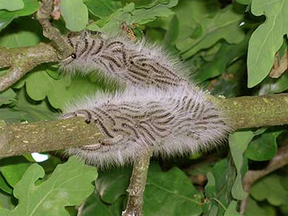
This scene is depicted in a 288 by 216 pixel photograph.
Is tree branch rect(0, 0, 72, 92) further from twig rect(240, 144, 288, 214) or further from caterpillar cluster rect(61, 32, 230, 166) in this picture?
twig rect(240, 144, 288, 214)

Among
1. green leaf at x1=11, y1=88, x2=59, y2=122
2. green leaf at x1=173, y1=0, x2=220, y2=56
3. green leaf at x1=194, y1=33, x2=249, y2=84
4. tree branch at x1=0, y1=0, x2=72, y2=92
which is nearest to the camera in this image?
tree branch at x1=0, y1=0, x2=72, y2=92

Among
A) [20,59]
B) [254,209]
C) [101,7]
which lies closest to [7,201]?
[20,59]

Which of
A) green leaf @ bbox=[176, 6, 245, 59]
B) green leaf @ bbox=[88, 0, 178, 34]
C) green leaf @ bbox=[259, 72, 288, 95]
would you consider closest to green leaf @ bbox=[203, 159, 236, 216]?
green leaf @ bbox=[259, 72, 288, 95]

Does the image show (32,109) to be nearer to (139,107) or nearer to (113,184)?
(113,184)

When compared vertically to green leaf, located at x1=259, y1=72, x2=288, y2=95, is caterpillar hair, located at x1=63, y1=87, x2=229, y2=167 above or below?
below

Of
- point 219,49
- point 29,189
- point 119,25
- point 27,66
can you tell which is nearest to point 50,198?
point 29,189

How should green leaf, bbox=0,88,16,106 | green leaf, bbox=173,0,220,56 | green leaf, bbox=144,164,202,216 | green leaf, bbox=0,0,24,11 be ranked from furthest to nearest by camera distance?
green leaf, bbox=173,0,220,56 < green leaf, bbox=144,164,202,216 < green leaf, bbox=0,88,16,106 < green leaf, bbox=0,0,24,11

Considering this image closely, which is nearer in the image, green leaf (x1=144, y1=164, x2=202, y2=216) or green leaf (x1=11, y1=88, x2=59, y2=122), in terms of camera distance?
green leaf (x1=11, y1=88, x2=59, y2=122)
